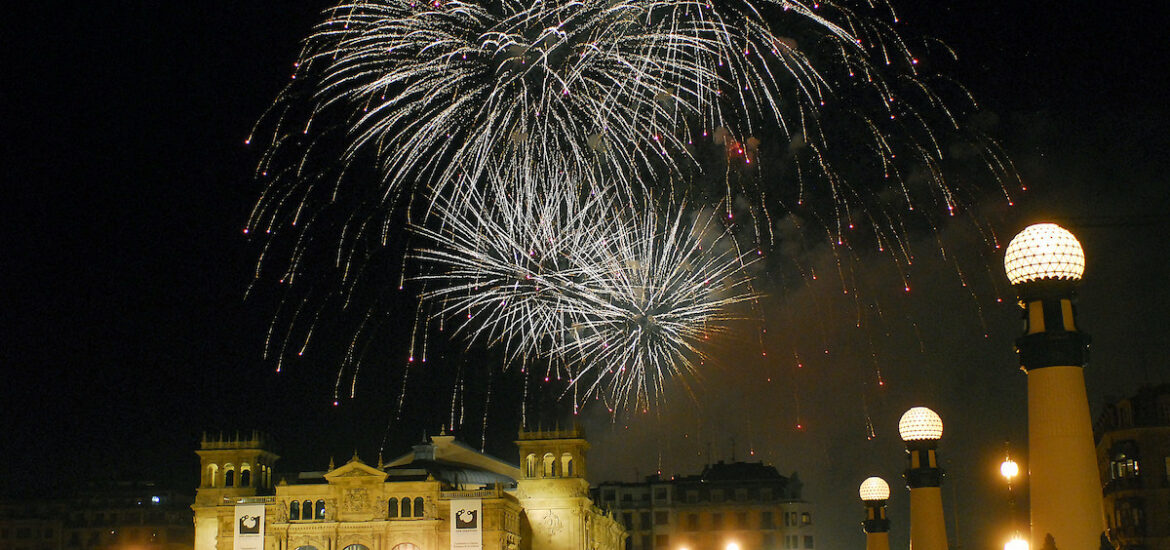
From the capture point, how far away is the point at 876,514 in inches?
1289

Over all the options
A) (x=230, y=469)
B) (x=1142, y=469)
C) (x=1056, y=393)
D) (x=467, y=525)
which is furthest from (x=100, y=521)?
(x=1056, y=393)

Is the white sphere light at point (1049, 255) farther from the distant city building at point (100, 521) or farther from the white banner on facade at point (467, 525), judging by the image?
the distant city building at point (100, 521)

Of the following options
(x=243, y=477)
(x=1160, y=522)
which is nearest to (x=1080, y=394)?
(x=1160, y=522)

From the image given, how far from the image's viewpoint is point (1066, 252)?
15.3 m

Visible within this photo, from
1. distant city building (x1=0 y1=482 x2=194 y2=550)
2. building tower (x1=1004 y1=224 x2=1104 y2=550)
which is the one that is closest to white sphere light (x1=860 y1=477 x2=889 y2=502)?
building tower (x1=1004 y1=224 x2=1104 y2=550)

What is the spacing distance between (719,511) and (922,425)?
59.0 meters

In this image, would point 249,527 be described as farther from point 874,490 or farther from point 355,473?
point 874,490

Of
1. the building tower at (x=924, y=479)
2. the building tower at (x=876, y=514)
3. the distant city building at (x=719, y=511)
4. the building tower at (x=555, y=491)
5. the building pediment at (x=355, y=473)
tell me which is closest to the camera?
the building tower at (x=924, y=479)

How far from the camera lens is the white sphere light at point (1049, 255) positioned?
15.3 m

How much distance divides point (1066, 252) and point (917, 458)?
39.6 feet

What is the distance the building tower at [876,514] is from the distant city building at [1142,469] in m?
19.6

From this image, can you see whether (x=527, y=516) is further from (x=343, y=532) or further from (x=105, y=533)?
(x=105, y=533)

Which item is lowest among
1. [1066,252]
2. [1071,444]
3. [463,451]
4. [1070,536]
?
[1070,536]

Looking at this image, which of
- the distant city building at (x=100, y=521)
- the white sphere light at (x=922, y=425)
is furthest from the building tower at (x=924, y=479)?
the distant city building at (x=100, y=521)
